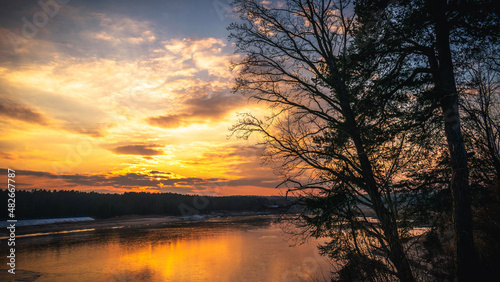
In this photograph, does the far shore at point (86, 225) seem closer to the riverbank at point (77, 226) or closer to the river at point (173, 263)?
the riverbank at point (77, 226)

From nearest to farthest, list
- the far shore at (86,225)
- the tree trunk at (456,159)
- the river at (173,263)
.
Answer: the tree trunk at (456,159), the river at (173,263), the far shore at (86,225)

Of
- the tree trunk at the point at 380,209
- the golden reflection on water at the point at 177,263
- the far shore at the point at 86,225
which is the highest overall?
the tree trunk at the point at 380,209

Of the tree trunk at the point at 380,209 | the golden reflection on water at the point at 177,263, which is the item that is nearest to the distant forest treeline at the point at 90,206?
the golden reflection on water at the point at 177,263

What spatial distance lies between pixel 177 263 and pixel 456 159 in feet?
73.0

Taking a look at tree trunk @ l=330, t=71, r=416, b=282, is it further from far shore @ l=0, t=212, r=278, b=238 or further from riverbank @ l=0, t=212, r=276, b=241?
riverbank @ l=0, t=212, r=276, b=241

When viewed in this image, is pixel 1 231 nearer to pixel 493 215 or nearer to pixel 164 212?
pixel 164 212

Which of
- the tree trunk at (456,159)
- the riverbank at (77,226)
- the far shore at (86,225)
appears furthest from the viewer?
the far shore at (86,225)

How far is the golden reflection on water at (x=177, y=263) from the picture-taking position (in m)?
17.8

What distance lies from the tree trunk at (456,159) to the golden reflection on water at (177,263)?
11106 millimetres

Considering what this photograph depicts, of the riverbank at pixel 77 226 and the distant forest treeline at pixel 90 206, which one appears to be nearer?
the riverbank at pixel 77 226

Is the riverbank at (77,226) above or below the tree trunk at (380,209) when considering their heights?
below

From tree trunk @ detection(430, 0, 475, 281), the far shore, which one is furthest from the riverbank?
tree trunk @ detection(430, 0, 475, 281)

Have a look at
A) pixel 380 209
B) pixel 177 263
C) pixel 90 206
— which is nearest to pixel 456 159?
pixel 380 209

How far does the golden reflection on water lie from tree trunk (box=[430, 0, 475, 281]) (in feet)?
36.4
